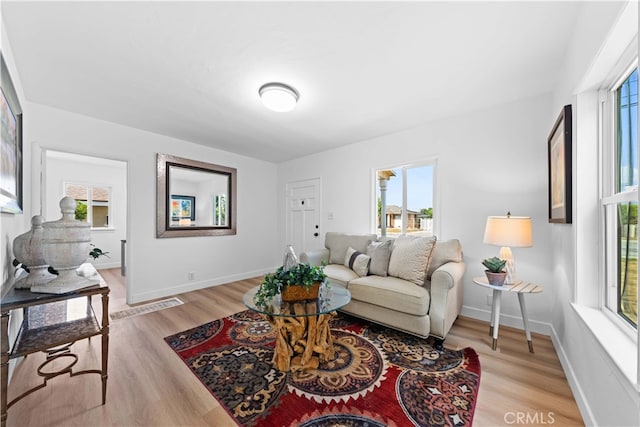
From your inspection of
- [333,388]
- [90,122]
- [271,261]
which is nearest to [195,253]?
[271,261]

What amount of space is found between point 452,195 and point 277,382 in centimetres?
266

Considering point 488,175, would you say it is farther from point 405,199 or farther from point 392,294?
point 392,294

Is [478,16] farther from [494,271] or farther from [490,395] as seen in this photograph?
[490,395]

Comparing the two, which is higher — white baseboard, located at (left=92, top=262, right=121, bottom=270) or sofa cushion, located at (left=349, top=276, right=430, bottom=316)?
sofa cushion, located at (left=349, top=276, right=430, bottom=316)

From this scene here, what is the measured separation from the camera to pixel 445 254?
2625mm

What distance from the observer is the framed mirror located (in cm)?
355

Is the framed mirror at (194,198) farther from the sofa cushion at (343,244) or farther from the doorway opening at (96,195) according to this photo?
the doorway opening at (96,195)

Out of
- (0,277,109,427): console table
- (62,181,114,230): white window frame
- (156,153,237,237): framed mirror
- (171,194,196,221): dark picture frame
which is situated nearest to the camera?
(0,277,109,427): console table

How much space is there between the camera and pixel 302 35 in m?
1.61

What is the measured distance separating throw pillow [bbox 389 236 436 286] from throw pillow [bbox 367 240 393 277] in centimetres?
8

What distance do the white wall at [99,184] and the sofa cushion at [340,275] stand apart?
523 centimetres

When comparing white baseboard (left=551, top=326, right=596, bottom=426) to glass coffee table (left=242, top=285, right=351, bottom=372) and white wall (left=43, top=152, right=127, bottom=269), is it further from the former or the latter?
white wall (left=43, top=152, right=127, bottom=269)

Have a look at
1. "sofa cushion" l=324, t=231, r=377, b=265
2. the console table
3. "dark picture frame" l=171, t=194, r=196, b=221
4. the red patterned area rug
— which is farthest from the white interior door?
the console table

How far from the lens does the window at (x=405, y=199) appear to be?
3223mm
